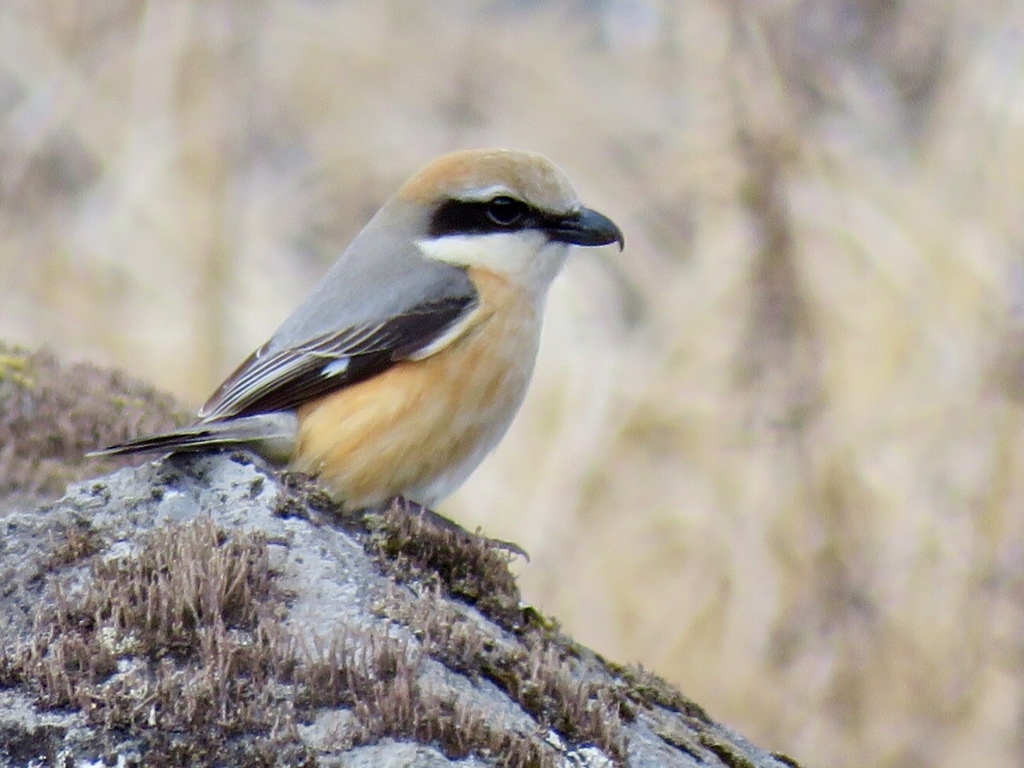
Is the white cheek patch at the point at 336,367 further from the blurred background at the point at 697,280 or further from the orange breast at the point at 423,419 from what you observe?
the blurred background at the point at 697,280

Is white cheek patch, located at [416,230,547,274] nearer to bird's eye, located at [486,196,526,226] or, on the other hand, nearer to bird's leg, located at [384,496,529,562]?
bird's eye, located at [486,196,526,226]

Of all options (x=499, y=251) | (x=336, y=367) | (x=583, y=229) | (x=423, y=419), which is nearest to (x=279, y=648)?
(x=423, y=419)

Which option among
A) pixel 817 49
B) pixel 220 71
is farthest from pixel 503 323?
pixel 220 71

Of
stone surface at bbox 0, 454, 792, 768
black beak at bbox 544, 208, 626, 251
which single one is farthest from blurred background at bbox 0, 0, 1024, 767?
stone surface at bbox 0, 454, 792, 768

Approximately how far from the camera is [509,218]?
4961mm

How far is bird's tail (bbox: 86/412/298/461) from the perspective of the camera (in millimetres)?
3871

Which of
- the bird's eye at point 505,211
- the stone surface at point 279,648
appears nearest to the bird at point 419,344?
the bird's eye at point 505,211

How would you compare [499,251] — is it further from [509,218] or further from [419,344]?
[419,344]

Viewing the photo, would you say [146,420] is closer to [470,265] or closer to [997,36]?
[470,265]

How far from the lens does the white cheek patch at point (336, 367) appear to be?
460 centimetres

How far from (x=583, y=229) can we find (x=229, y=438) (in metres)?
1.53

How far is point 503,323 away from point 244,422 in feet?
3.08

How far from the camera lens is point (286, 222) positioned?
11195mm

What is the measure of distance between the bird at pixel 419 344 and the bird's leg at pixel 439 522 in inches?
2.5
